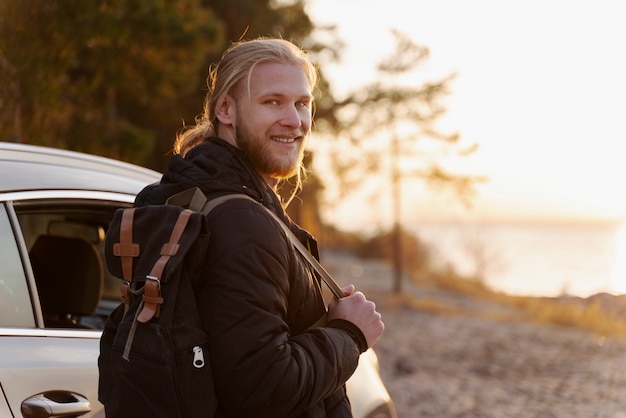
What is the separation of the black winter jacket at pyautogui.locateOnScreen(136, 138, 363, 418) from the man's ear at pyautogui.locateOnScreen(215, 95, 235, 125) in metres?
0.17

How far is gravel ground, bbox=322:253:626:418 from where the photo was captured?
878 cm

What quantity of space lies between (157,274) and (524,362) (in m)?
10.4

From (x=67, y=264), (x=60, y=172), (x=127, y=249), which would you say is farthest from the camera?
(x=67, y=264)

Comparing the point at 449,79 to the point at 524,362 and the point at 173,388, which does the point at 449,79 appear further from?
the point at 173,388

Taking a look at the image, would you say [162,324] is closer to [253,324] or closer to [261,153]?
[253,324]

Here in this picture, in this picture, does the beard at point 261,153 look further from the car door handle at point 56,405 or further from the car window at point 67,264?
the car window at point 67,264

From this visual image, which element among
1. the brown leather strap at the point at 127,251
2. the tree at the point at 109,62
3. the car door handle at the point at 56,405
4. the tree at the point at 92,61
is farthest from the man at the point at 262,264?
the tree at the point at 92,61

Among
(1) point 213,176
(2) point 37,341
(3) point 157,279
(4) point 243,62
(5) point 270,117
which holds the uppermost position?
(4) point 243,62

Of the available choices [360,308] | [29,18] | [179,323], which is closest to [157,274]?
[179,323]

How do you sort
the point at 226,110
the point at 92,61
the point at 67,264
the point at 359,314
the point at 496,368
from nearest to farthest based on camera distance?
the point at 359,314
the point at 226,110
the point at 67,264
the point at 496,368
the point at 92,61

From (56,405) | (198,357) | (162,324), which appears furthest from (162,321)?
(56,405)

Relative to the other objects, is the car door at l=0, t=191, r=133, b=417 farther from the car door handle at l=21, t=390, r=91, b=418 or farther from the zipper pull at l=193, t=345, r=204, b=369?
the zipper pull at l=193, t=345, r=204, b=369

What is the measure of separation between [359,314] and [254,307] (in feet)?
1.42

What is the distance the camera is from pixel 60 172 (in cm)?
271
